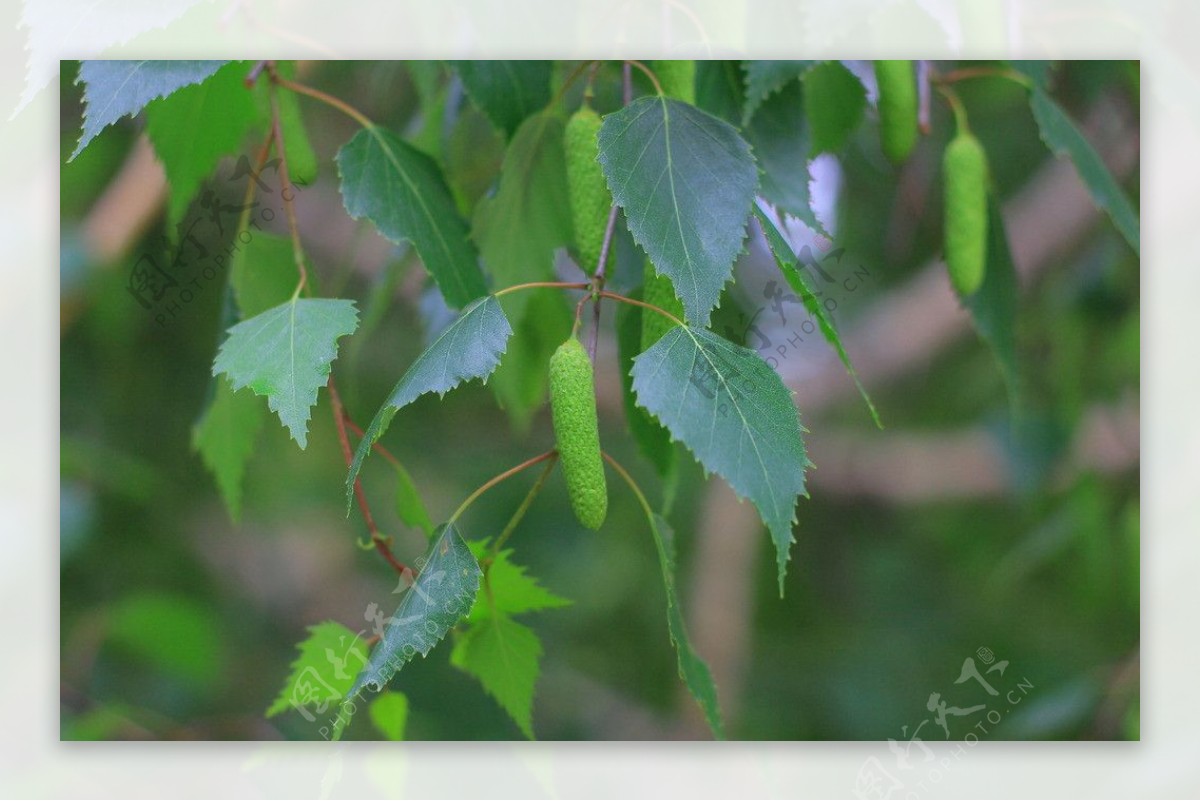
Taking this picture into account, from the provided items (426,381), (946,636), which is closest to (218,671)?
(946,636)

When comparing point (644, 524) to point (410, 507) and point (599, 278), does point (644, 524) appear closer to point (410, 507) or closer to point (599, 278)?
point (410, 507)

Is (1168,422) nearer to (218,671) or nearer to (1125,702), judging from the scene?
(1125,702)

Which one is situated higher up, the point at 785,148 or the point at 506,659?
the point at 785,148

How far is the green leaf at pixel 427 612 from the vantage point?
1.44 feet

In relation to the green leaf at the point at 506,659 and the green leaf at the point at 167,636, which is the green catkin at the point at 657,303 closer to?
the green leaf at the point at 506,659

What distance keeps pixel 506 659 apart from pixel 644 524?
84cm

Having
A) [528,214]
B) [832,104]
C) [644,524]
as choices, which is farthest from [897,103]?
[644,524]

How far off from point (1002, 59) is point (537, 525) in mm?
840

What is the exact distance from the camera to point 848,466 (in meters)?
1.38

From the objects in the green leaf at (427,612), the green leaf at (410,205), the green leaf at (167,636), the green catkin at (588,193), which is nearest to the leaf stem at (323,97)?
the green leaf at (410,205)

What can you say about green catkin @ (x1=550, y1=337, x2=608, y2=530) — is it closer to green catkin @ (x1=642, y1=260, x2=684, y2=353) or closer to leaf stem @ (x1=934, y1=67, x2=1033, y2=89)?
green catkin @ (x1=642, y1=260, x2=684, y2=353)

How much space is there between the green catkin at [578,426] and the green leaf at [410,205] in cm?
11

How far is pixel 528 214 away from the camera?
1.97ft

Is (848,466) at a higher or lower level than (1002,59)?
lower
